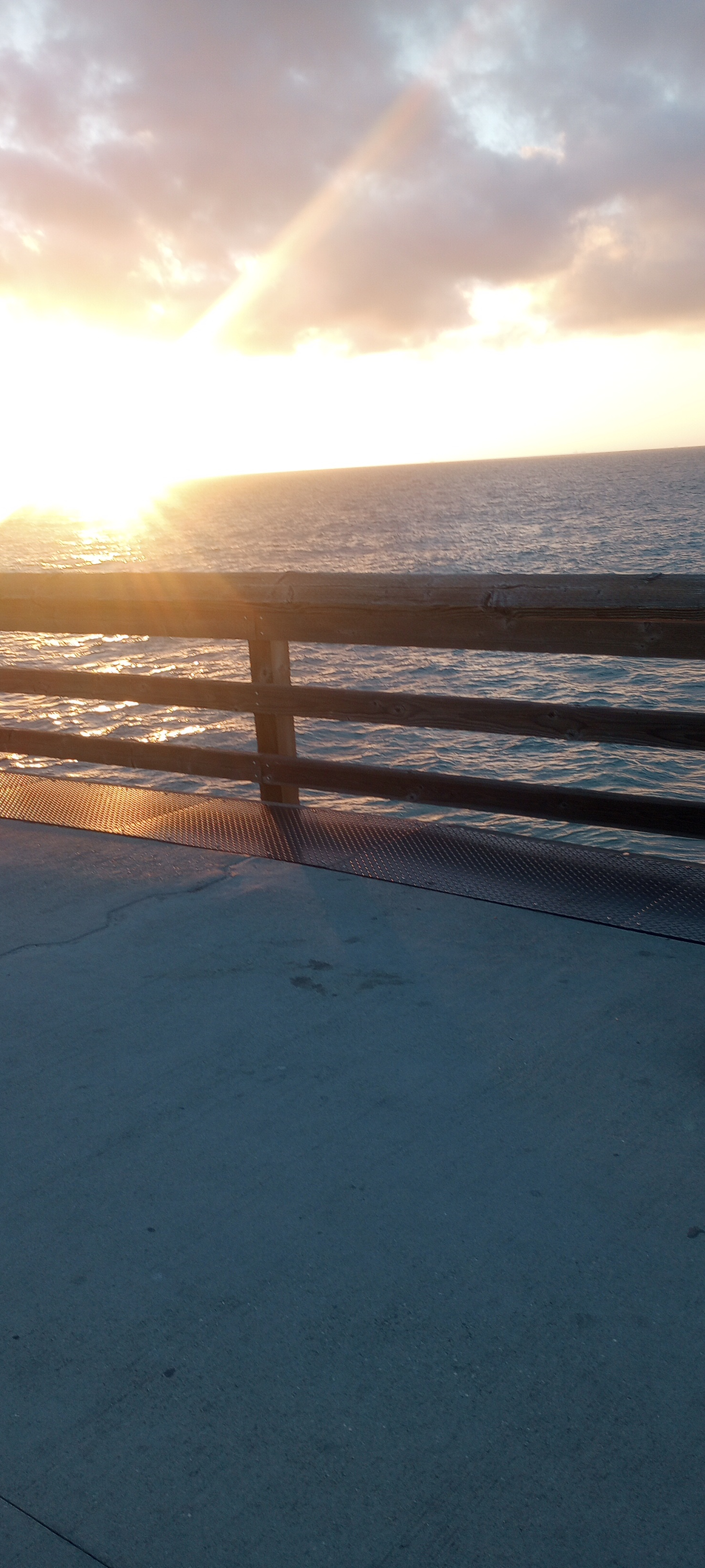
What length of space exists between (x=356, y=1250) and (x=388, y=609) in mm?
→ 2907

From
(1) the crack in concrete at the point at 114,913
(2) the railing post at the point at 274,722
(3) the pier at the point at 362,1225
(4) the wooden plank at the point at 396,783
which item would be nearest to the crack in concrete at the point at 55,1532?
(3) the pier at the point at 362,1225

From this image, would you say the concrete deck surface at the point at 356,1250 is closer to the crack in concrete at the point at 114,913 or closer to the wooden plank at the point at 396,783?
the crack in concrete at the point at 114,913

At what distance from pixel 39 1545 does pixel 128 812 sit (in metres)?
4.02

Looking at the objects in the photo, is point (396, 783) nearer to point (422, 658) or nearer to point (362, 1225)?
point (362, 1225)

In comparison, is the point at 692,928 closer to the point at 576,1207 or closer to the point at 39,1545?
the point at 576,1207

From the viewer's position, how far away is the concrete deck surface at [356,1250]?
69.8 inches

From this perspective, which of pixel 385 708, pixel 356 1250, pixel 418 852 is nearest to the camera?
pixel 356 1250

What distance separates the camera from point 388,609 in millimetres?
4602

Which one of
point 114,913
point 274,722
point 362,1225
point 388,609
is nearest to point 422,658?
point 274,722

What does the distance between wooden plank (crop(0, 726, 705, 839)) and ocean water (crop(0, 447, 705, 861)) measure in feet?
24.1

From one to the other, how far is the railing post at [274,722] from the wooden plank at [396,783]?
0.09 metres

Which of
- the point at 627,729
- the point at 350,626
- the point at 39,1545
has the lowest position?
the point at 39,1545

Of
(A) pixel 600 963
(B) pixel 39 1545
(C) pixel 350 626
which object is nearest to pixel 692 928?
(A) pixel 600 963

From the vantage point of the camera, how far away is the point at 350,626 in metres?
4.71
